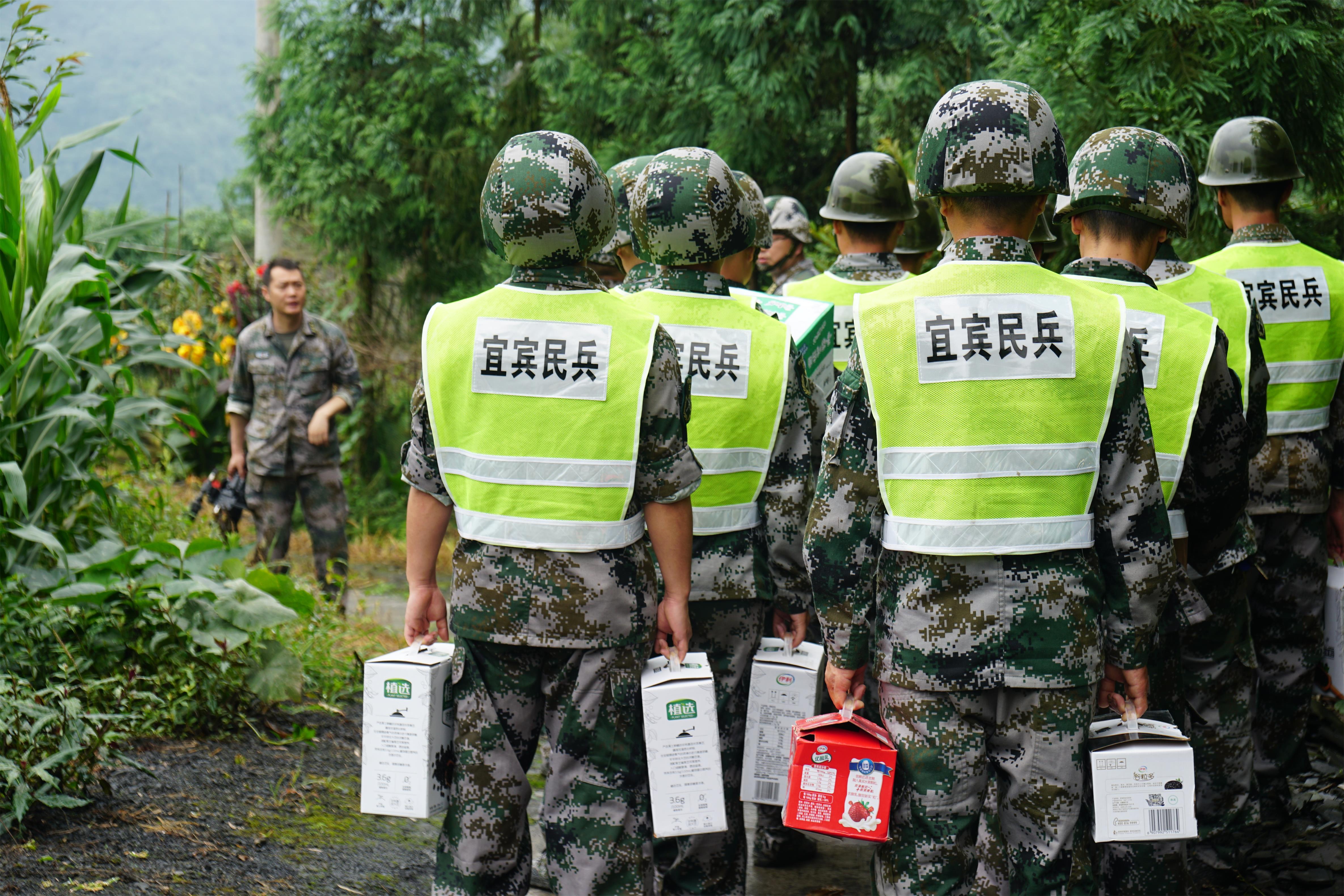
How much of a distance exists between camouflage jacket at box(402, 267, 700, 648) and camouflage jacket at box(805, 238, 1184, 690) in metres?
0.44

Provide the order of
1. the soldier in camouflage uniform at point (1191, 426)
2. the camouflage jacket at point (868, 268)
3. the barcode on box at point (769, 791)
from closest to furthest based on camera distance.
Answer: the barcode on box at point (769, 791) → the soldier in camouflage uniform at point (1191, 426) → the camouflage jacket at point (868, 268)

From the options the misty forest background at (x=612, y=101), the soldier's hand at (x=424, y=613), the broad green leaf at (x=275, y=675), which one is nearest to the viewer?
the soldier's hand at (x=424, y=613)

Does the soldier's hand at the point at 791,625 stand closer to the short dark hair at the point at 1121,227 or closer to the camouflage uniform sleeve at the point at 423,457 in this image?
the camouflage uniform sleeve at the point at 423,457

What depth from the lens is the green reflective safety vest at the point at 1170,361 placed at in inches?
135

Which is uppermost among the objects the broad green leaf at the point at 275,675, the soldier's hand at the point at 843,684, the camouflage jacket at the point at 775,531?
the camouflage jacket at the point at 775,531

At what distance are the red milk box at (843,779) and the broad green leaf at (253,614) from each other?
117 inches

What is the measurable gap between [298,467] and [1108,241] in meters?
5.91

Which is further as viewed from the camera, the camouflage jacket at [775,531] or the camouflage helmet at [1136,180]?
the camouflage jacket at [775,531]

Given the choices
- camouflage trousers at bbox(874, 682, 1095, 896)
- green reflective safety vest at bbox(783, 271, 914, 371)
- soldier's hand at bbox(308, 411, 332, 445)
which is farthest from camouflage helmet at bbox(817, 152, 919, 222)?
soldier's hand at bbox(308, 411, 332, 445)

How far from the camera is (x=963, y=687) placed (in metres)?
2.68

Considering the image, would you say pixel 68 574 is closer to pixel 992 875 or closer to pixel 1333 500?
pixel 992 875

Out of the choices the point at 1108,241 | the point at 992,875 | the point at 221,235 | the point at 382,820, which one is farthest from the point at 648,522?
the point at 221,235

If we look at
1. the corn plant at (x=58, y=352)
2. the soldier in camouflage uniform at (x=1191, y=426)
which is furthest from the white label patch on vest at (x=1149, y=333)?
the corn plant at (x=58, y=352)

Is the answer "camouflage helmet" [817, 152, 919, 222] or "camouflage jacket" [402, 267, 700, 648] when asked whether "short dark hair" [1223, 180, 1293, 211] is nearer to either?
"camouflage helmet" [817, 152, 919, 222]
